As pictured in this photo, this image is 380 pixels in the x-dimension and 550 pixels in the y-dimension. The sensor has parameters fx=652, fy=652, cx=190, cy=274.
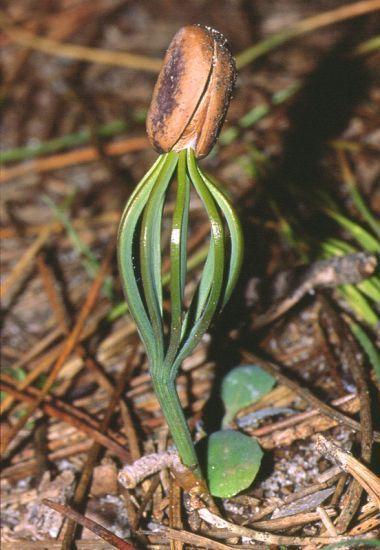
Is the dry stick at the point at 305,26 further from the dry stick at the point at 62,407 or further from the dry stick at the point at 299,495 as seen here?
the dry stick at the point at 299,495

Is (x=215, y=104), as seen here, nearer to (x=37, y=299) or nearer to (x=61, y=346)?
(x=61, y=346)

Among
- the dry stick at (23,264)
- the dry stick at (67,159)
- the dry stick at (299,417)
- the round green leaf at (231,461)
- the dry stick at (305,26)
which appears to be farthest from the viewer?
the dry stick at (305,26)

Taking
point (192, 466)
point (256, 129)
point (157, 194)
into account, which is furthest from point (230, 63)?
point (256, 129)

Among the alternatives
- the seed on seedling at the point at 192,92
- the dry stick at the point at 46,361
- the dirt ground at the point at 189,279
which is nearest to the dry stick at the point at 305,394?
the dirt ground at the point at 189,279

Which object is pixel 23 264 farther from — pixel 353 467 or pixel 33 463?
pixel 353 467

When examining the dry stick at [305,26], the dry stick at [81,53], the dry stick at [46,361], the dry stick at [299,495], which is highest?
the dry stick at [81,53]

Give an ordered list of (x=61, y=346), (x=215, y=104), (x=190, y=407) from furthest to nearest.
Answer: (x=61, y=346) → (x=190, y=407) → (x=215, y=104)
